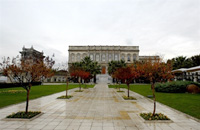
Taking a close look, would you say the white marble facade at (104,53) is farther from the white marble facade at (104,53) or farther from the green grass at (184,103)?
the green grass at (184,103)

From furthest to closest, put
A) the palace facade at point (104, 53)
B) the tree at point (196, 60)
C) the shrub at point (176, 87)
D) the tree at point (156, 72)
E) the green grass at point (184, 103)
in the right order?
the palace facade at point (104, 53) → the tree at point (196, 60) → the shrub at point (176, 87) → the green grass at point (184, 103) → the tree at point (156, 72)

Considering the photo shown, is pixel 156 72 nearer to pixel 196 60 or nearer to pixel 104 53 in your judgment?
pixel 196 60

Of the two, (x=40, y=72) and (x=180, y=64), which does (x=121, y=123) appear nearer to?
(x=40, y=72)

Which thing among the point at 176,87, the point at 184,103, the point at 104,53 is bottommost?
the point at 184,103

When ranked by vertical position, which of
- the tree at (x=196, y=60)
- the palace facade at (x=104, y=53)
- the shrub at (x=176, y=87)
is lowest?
the shrub at (x=176, y=87)

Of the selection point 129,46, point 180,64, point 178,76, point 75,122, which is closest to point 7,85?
point 75,122

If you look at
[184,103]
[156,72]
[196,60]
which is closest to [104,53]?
[196,60]

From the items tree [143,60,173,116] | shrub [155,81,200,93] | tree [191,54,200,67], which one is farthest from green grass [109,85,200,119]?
tree [191,54,200,67]

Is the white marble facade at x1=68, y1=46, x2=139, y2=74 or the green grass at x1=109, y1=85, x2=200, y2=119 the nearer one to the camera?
the green grass at x1=109, y1=85, x2=200, y2=119

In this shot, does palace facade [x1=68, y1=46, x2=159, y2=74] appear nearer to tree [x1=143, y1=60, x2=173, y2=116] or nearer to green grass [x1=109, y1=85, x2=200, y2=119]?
green grass [x1=109, y1=85, x2=200, y2=119]

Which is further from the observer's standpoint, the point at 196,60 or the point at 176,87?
the point at 196,60

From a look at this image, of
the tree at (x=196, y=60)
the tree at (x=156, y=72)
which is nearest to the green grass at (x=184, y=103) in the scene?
the tree at (x=156, y=72)

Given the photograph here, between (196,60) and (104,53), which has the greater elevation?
(104,53)

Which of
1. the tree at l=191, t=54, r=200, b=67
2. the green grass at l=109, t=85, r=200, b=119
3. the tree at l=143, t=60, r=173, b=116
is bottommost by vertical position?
the green grass at l=109, t=85, r=200, b=119
